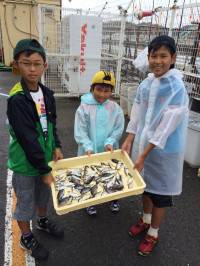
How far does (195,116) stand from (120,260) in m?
2.77

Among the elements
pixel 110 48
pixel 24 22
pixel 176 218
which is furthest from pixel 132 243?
pixel 24 22

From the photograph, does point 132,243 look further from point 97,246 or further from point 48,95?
point 48,95

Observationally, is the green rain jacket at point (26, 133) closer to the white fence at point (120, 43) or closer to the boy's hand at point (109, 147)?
the boy's hand at point (109, 147)

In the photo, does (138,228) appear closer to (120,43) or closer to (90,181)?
(90,181)

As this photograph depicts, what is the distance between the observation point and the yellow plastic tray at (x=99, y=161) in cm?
173

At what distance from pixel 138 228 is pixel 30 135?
1.58m

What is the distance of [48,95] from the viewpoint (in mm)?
2047

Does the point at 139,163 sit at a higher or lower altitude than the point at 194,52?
lower

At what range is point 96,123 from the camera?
8.10 feet

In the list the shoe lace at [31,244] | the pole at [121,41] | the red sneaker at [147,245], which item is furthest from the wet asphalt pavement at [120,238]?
the pole at [121,41]

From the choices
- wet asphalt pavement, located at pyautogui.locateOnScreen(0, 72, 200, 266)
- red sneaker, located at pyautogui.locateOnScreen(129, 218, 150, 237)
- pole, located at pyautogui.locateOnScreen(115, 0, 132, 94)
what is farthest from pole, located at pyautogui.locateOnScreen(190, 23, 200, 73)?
pole, located at pyautogui.locateOnScreen(115, 0, 132, 94)

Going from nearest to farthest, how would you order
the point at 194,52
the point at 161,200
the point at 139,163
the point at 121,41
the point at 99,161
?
the point at 139,163 → the point at 161,200 → the point at 99,161 → the point at 194,52 → the point at 121,41

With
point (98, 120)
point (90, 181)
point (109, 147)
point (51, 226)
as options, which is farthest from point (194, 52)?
point (51, 226)

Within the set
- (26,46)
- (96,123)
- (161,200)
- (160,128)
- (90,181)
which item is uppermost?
(26,46)
